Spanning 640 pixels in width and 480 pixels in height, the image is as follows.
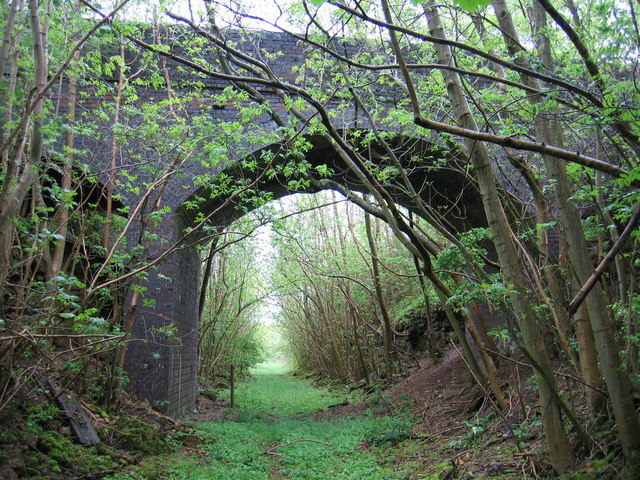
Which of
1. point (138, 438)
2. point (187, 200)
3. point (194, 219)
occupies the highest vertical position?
point (187, 200)

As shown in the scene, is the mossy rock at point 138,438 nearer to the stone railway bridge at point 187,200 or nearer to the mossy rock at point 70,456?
the mossy rock at point 70,456

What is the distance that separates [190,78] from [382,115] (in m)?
3.18

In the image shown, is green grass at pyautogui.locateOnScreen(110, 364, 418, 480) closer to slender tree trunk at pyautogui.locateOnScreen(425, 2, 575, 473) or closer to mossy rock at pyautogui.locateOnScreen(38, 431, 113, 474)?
mossy rock at pyautogui.locateOnScreen(38, 431, 113, 474)

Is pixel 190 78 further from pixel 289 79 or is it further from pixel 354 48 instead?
pixel 354 48

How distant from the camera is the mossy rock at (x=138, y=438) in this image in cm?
444

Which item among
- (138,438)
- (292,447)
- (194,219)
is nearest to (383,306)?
(292,447)

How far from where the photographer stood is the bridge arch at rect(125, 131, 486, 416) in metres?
5.48

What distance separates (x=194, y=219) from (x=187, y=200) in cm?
59

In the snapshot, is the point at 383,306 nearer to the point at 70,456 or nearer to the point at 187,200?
the point at 187,200

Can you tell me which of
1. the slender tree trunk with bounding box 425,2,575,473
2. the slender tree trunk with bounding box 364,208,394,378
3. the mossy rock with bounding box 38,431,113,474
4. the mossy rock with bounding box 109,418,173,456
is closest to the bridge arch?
the mossy rock with bounding box 109,418,173,456

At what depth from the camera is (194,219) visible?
24.2ft

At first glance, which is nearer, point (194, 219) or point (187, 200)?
point (187, 200)

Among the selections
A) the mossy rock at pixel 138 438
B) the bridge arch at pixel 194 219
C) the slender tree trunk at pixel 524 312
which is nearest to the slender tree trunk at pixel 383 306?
the bridge arch at pixel 194 219

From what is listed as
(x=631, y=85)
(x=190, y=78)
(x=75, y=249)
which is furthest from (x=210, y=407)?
(x=631, y=85)
